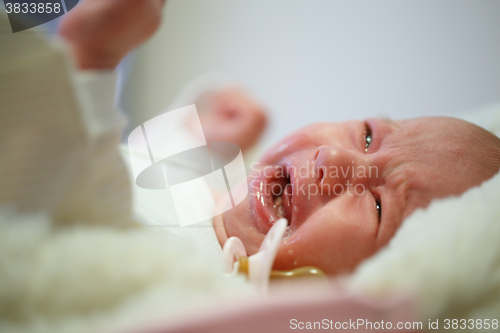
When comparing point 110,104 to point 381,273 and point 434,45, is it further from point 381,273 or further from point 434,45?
point 434,45

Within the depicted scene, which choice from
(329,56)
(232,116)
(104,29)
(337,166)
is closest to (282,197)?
(337,166)

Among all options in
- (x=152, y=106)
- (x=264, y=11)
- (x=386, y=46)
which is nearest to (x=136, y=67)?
(x=152, y=106)

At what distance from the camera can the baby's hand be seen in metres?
0.36

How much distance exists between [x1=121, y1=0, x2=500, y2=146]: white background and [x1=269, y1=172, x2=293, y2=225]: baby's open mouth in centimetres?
53

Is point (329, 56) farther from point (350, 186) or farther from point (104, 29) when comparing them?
point (104, 29)

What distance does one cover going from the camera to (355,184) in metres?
0.57

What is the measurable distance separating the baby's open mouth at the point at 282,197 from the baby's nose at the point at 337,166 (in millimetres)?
65

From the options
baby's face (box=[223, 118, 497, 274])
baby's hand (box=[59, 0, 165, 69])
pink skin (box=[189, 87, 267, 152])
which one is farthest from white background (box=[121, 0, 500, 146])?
baby's hand (box=[59, 0, 165, 69])

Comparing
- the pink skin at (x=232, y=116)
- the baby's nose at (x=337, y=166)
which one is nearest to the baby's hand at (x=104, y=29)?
the baby's nose at (x=337, y=166)

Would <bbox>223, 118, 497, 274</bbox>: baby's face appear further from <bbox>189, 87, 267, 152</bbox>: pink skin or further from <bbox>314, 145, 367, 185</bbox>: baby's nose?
<bbox>189, 87, 267, 152</bbox>: pink skin

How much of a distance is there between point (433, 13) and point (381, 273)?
1.00 m

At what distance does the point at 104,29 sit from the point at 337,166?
0.38 metres

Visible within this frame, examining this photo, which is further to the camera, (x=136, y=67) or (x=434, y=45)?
(x=136, y=67)

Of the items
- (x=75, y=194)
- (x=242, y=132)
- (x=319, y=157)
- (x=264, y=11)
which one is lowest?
(x=242, y=132)
